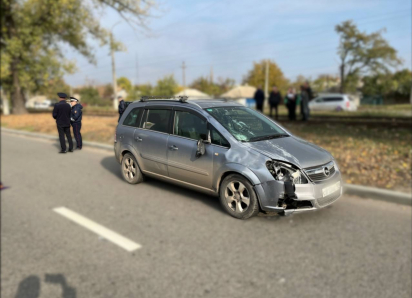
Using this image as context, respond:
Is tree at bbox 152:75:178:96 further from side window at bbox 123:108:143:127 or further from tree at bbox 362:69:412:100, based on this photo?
tree at bbox 362:69:412:100

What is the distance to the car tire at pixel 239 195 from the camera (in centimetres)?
148

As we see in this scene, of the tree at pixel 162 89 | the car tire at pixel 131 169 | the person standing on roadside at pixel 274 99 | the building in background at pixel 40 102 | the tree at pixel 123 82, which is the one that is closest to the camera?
the car tire at pixel 131 169

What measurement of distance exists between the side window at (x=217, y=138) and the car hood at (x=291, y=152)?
0.36ft

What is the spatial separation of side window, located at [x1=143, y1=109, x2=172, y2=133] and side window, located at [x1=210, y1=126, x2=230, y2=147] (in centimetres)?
25

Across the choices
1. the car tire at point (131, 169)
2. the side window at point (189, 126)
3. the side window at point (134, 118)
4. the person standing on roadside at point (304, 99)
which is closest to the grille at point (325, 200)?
the side window at point (189, 126)

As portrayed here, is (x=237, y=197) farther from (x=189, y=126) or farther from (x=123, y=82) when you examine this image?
(x=123, y=82)

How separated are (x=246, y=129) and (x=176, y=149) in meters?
0.36

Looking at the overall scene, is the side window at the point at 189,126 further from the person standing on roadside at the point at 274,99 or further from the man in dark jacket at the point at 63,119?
the person standing on roadside at the point at 274,99

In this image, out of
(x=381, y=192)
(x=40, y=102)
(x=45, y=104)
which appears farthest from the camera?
(x=381, y=192)

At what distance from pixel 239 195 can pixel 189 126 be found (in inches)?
17.2

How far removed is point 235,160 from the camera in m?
1.51

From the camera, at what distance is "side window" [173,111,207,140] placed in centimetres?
159

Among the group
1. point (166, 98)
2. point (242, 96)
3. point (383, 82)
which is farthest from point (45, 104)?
point (383, 82)

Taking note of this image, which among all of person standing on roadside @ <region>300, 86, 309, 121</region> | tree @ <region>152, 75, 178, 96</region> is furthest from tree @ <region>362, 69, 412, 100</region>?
person standing on roadside @ <region>300, 86, 309, 121</region>
